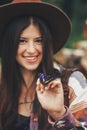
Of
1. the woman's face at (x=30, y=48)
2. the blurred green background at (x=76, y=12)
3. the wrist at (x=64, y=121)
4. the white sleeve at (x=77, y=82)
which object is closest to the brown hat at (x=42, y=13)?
the woman's face at (x=30, y=48)

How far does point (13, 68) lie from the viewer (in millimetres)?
5230

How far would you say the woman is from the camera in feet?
16.7

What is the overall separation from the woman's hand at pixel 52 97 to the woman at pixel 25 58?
0.30m

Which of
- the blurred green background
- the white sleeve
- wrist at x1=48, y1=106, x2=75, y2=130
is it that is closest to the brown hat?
the white sleeve

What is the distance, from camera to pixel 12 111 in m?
5.19

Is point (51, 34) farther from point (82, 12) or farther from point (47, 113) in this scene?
point (82, 12)

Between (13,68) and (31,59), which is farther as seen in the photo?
(13,68)

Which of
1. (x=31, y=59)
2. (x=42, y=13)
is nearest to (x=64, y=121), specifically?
(x=31, y=59)

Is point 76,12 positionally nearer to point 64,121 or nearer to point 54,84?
point 64,121

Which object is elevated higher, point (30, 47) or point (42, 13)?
point (42, 13)

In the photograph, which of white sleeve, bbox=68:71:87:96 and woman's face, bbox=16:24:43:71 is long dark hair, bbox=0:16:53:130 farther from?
white sleeve, bbox=68:71:87:96

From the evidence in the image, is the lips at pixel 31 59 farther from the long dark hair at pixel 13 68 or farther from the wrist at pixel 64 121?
the wrist at pixel 64 121

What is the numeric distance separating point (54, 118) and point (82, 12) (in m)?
12.1

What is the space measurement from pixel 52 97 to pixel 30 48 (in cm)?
60
